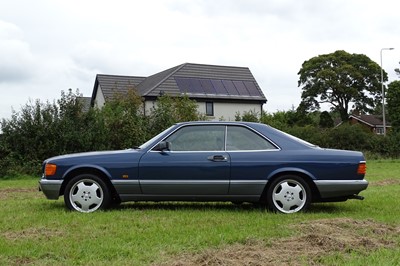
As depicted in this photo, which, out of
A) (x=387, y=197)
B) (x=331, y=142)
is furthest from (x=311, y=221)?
(x=331, y=142)

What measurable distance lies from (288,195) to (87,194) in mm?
3151

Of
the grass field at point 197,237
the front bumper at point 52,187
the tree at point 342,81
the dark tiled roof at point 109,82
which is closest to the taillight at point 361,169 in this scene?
the grass field at point 197,237

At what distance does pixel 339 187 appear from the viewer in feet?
24.1

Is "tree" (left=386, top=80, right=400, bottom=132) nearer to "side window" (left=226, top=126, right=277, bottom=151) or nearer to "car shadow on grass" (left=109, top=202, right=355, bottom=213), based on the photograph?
"car shadow on grass" (left=109, top=202, right=355, bottom=213)

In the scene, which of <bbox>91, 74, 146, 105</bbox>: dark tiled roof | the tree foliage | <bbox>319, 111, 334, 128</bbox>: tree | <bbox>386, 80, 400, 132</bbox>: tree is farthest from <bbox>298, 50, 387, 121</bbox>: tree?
the tree foliage

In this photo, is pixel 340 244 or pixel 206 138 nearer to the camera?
pixel 340 244

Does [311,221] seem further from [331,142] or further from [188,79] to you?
[188,79]

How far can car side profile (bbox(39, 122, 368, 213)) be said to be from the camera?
24.3 ft

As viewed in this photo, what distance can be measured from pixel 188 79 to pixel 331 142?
60.1ft

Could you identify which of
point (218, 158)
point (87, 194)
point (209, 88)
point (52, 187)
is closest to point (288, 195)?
point (218, 158)

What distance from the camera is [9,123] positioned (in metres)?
18.9

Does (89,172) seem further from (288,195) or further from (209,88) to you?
(209,88)

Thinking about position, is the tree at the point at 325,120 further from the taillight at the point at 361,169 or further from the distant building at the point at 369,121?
the taillight at the point at 361,169

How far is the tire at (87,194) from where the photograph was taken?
7586 millimetres
